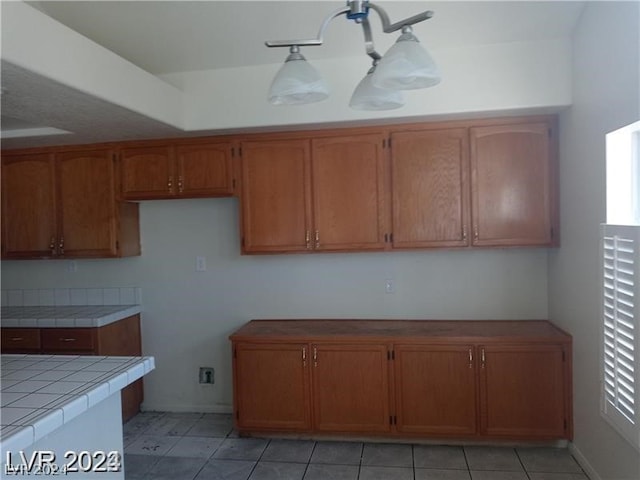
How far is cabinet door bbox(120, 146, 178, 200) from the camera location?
131 inches

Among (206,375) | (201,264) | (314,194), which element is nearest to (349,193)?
(314,194)

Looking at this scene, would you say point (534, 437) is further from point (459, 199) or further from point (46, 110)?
point (46, 110)

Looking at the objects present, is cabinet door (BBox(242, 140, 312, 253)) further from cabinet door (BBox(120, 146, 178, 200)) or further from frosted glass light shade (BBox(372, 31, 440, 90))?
frosted glass light shade (BBox(372, 31, 440, 90))

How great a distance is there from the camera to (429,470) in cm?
273

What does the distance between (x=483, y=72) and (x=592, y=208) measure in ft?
3.43

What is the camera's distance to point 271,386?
3107mm

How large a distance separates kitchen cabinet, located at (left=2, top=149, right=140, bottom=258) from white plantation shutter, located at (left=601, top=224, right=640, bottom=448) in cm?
320

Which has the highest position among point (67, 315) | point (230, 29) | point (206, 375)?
point (230, 29)

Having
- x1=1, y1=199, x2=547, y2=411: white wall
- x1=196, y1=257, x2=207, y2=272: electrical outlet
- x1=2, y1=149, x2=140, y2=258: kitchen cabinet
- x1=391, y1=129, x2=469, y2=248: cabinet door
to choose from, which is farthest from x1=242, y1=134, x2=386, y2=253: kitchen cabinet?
x1=2, y1=149, x2=140, y2=258: kitchen cabinet

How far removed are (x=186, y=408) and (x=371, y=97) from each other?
303 cm

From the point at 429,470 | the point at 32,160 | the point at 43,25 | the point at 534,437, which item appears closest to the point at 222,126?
the point at 43,25

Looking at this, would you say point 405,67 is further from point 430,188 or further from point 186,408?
point 186,408

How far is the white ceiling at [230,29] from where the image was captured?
2488 mm

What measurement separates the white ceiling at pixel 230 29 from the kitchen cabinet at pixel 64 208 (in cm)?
57
